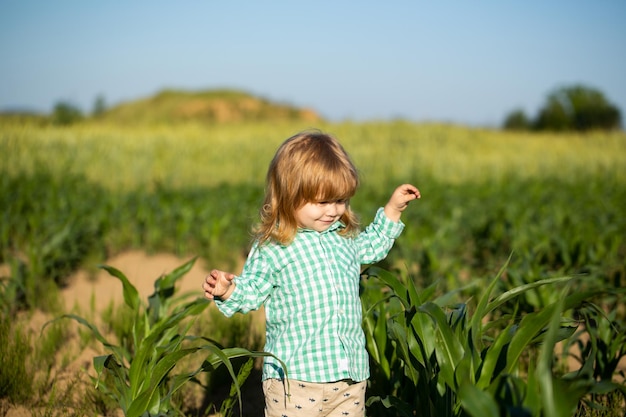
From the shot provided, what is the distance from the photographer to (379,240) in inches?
101

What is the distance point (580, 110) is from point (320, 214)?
104 ft

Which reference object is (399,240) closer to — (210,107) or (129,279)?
(129,279)

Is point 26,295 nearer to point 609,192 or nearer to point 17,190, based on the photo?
point 17,190

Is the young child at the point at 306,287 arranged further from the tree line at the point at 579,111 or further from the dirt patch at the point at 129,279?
the tree line at the point at 579,111

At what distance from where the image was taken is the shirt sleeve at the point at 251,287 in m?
2.28

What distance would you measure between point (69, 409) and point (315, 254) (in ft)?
5.06

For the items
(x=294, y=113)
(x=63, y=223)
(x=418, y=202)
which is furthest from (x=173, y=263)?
(x=294, y=113)

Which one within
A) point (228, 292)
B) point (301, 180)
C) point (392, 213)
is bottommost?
point (228, 292)

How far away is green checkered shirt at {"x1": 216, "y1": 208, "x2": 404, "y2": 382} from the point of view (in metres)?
2.26

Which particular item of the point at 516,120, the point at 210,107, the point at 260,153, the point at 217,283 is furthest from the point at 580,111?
the point at 217,283

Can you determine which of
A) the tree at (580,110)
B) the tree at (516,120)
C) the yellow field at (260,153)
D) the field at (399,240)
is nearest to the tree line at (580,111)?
the tree at (580,110)

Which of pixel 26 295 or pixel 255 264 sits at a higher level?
pixel 255 264

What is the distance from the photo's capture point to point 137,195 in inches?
308

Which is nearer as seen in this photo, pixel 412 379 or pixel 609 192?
pixel 412 379
